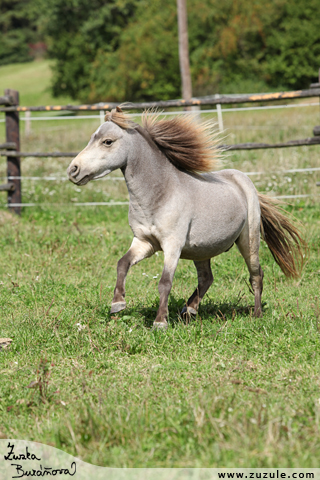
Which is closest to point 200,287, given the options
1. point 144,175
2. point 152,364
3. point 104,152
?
point 144,175

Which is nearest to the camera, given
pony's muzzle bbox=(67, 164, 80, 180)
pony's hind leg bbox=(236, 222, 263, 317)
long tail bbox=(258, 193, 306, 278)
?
pony's muzzle bbox=(67, 164, 80, 180)

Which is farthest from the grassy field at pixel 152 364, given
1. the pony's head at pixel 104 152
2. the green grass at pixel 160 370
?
the pony's head at pixel 104 152

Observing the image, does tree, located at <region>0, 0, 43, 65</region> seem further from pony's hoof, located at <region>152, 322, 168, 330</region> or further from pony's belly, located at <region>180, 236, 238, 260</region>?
pony's hoof, located at <region>152, 322, 168, 330</region>

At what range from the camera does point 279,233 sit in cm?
516

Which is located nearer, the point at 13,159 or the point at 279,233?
the point at 279,233

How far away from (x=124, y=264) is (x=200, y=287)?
1.09 m

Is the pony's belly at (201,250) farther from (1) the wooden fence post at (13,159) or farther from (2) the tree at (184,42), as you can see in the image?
(2) the tree at (184,42)

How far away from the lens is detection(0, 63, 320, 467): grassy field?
7.71 ft

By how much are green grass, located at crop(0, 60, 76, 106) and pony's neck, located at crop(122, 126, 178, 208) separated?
37.5 meters

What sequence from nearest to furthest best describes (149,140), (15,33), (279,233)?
1. (149,140)
2. (279,233)
3. (15,33)

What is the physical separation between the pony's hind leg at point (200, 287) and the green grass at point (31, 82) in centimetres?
3714

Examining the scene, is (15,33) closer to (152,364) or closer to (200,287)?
(200,287)

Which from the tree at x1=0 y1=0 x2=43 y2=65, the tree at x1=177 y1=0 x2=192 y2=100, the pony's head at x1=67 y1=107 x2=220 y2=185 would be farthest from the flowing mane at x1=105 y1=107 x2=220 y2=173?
the tree at x1=0 y1=0 x2=43 y2=65

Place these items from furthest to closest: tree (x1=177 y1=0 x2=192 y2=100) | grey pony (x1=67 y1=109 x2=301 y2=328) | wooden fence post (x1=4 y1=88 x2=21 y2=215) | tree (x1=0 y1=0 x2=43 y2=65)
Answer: tree (x1=0 y1=0 x2=43 y2=65)
tree (x1=177 y1=0 x2=192 y2=100)
wooden fence post (x1=4 y1=88 x2=21 y2=215)
grey pony (x1=67 y1=109 x2=301 y2=328)
